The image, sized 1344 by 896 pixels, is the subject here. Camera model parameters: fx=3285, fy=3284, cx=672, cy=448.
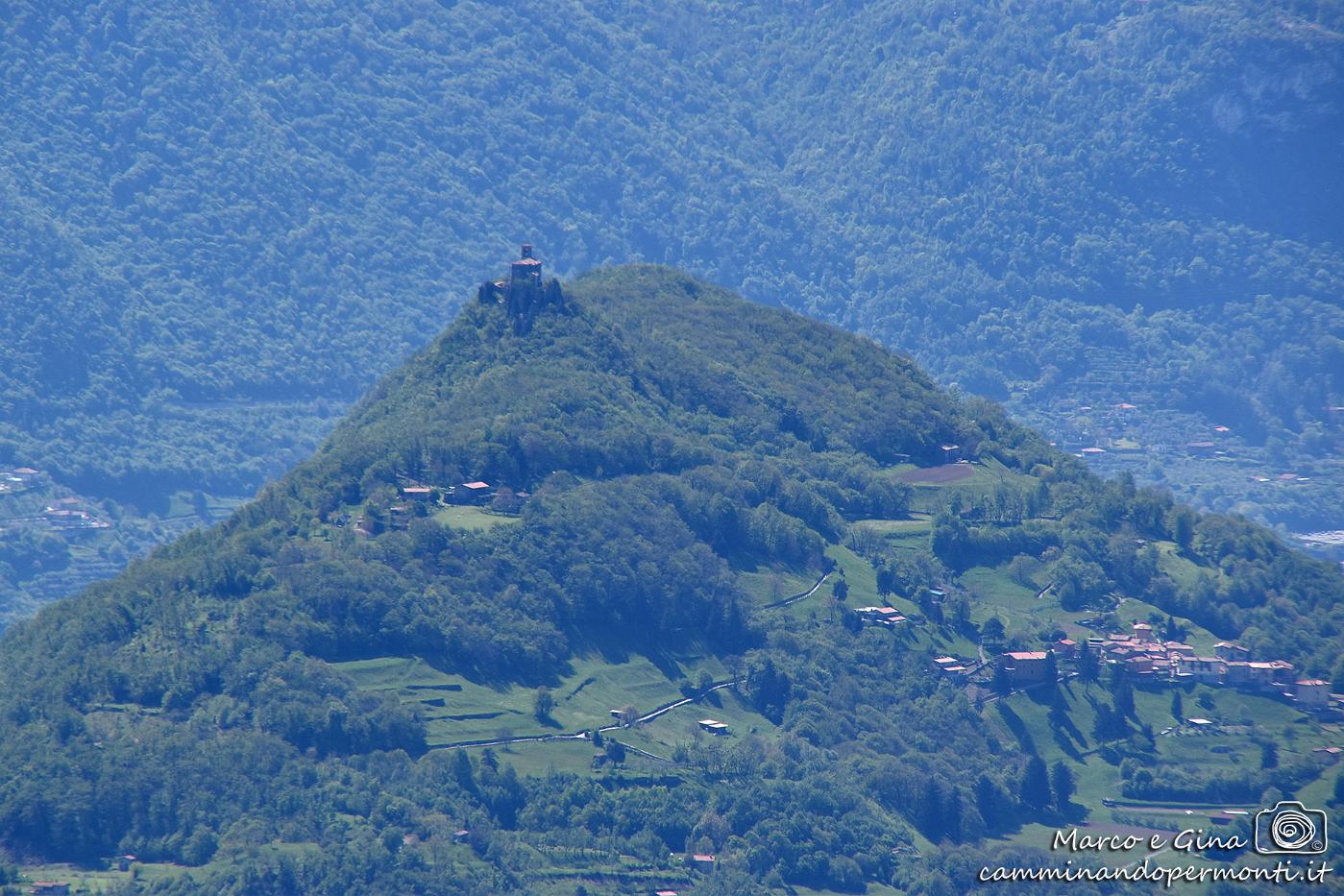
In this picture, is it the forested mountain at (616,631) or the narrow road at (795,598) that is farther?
the narrow road at (795,598)

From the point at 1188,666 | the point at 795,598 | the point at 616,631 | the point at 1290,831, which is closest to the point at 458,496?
the point at 616,631

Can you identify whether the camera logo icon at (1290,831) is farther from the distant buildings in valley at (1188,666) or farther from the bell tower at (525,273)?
the bell tower at (525,273)

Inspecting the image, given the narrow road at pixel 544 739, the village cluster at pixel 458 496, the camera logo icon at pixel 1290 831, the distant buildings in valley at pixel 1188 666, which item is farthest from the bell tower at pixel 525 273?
the camera logo icon at pixel 1290 831

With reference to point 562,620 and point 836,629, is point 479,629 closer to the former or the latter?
point 562,620

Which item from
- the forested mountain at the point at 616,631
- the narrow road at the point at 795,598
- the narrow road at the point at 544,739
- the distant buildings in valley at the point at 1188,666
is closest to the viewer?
the forested mountain at the point at 616,631

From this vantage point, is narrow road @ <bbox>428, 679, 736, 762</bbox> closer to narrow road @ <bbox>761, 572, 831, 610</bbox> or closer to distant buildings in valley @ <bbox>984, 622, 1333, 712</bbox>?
narrow road @ <bbox>761, 572, 831, 610</bbox>

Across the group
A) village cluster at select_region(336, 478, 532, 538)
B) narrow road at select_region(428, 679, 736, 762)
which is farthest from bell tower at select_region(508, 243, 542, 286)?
narrow road at select_region(428, 679, 736, 762)

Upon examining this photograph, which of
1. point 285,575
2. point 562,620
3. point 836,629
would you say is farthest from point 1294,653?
point 285,575
